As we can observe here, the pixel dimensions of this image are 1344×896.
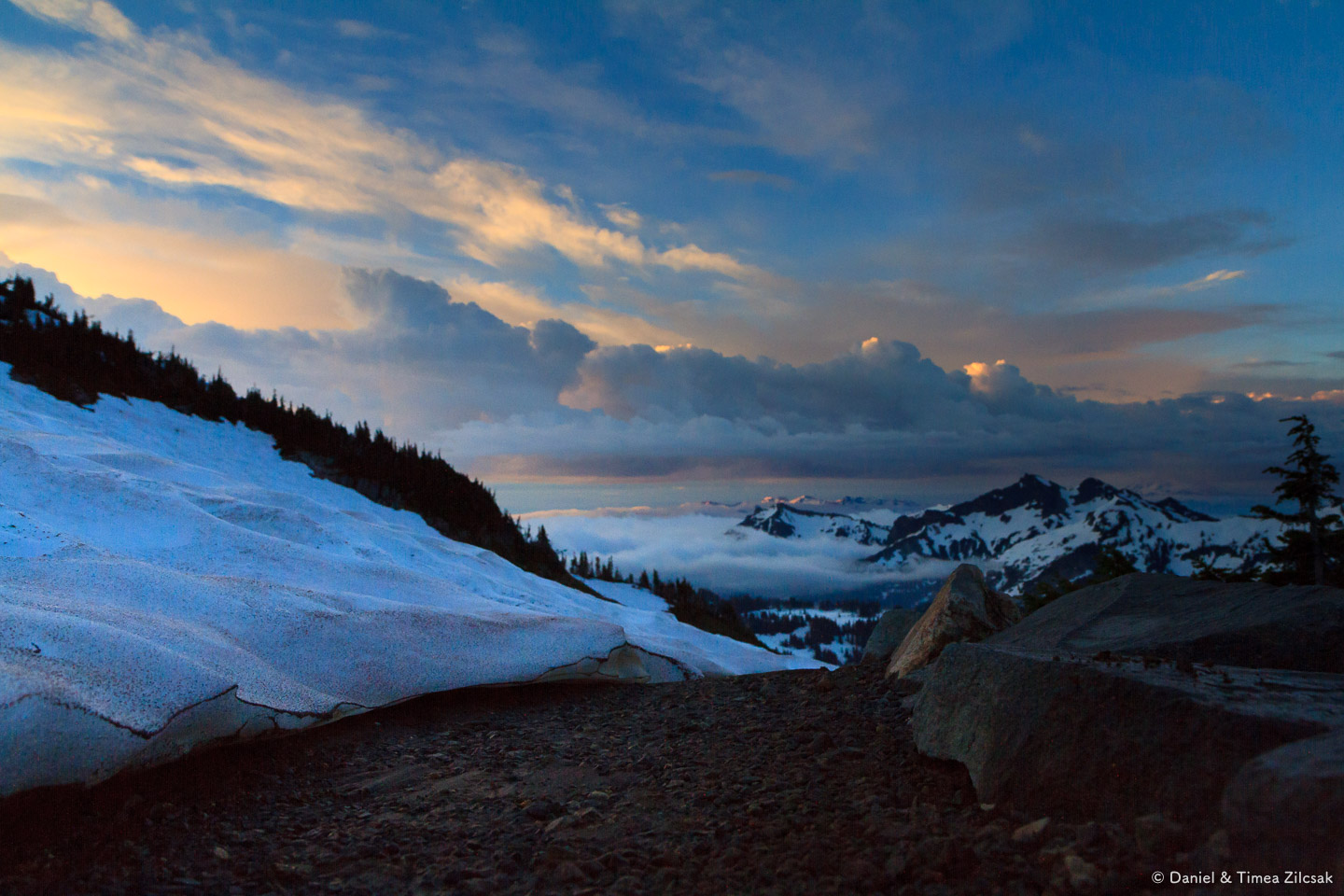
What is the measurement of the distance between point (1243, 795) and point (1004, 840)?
1.14 m

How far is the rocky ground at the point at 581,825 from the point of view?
3.56 meters

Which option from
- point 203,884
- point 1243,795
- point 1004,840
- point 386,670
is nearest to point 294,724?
point 386,670

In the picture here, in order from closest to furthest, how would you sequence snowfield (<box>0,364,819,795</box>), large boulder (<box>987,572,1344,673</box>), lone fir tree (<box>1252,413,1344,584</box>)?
1. snowfield (<box>0,364,819,795</box>)
2. large boulder (<box>987,572,1344,673</box>)
3. lone fir tree (<box>1252,413,1344,584</box>)

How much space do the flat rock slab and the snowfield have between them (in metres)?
5.46

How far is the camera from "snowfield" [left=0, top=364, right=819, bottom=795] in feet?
15.8

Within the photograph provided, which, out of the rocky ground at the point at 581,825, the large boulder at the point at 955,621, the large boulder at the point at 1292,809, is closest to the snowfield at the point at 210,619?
the rocky ground at the point at 581,825

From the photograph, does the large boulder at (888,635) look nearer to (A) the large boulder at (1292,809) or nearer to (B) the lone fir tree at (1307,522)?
(A) the large boulder at (1292,809)

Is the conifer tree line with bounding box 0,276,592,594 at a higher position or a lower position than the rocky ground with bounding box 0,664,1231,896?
higher

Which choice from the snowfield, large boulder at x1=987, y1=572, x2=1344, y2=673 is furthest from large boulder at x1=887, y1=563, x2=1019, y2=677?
the snowfield

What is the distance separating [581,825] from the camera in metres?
4.68

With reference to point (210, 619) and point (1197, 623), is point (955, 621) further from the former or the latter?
point (210, 619)

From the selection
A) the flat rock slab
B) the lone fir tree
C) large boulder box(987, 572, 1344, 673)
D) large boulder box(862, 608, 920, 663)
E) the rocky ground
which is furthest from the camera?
the lone fir tree

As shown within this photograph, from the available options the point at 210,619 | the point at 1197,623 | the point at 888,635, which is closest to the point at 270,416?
the point at 210,619

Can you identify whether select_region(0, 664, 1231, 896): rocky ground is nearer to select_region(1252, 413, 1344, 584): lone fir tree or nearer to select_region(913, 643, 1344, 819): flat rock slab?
select_region(913, 643, 1344, 819): flat rock slab
